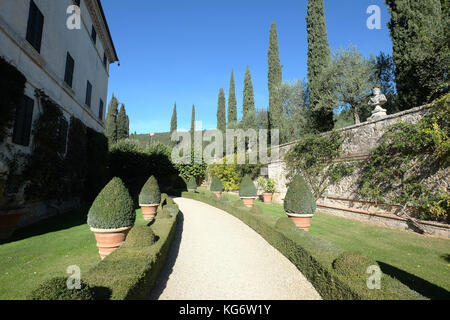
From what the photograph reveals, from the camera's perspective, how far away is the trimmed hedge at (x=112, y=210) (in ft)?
16.7

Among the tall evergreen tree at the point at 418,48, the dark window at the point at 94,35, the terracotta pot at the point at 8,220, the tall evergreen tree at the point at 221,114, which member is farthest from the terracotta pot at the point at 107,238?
the tall evergreen tree at the point at 221,114

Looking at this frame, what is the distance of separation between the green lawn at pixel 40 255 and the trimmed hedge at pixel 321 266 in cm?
470

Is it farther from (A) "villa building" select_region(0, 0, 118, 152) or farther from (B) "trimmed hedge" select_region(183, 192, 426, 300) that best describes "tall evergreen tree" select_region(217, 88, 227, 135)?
(B) "trimmed hedge" select_region(183, 192, 426, 300)

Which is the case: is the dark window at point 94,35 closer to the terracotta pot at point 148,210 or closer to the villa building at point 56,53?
the villa building at point 56,53

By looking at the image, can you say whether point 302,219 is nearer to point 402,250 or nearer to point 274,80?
point 402,250

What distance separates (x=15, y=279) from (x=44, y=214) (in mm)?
7018

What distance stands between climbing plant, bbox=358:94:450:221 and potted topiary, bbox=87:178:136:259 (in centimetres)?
938

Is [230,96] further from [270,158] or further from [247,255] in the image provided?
[247,255]

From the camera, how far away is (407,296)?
2.78 meters

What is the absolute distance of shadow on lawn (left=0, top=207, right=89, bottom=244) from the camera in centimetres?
723

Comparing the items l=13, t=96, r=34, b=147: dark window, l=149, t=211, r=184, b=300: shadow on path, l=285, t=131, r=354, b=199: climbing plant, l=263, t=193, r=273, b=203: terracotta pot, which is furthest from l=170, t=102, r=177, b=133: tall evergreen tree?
l=149, t=211, r=184, b=300: shadow on path

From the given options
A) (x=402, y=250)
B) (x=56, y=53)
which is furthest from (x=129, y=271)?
(x=56, y=53)
